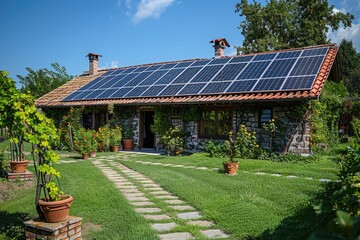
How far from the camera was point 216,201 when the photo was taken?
6.13 m

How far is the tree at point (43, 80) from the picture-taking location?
30484mm

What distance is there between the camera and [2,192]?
7.02m

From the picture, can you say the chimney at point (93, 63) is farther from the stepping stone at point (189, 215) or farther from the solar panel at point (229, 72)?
the stepping stone at point (189, 215)

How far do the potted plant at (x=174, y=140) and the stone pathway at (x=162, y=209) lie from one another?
15.7 feet

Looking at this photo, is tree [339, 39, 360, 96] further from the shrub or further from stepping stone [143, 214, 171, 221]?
stepping stone [143, 214, 171, 221]

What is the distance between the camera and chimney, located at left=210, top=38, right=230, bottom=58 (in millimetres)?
17984

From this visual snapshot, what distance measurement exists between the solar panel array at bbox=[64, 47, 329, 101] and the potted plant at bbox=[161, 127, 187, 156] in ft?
5.95

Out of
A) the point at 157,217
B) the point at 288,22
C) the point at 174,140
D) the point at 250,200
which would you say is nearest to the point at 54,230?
the point at 157,217

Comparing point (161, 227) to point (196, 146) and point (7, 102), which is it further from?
point (196, 146)

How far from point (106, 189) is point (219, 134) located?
7.67 m

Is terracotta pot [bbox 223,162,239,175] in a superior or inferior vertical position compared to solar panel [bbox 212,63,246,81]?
inferior

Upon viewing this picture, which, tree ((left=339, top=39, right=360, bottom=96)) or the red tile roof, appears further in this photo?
tree ((left=339, top=39, right=360, bottom=96))

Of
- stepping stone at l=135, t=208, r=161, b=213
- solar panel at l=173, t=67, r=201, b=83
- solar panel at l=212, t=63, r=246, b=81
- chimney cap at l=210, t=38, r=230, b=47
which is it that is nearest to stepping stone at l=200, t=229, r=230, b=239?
stepping stone at l=135, t=208, r=161, b=213

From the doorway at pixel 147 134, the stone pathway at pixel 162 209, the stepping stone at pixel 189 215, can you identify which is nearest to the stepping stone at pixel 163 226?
the stone pathway at pixel 162 209
